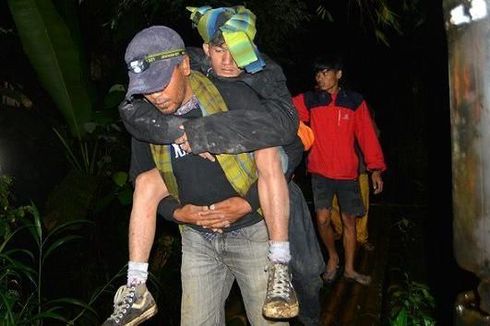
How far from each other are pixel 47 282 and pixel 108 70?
347 cm

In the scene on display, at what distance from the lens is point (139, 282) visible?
265cm

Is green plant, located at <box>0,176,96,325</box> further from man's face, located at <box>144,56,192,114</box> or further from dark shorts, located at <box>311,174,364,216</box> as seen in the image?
dark shorts, located at <box>311,174,364,216</box>

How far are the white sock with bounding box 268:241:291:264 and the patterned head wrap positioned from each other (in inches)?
30.3

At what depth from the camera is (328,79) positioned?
16.6ft

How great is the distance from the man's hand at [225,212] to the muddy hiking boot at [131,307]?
1.39 feet

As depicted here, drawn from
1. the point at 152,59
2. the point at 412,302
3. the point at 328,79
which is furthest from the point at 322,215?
Result: the point at 152,59

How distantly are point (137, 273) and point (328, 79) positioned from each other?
2.96 meters

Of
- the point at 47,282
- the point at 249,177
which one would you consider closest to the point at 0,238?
the point at 47,282

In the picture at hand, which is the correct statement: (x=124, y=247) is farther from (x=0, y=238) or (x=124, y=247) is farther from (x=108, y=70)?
(x=108, y=70)

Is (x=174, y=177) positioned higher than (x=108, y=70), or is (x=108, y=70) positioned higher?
(x=108, y=70)

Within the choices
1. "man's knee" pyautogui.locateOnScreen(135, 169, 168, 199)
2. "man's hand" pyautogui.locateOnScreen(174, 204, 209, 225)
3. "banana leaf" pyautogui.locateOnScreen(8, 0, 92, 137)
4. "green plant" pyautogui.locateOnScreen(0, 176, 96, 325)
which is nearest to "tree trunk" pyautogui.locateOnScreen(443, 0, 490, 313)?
"man's hand" pyautogui.locateOnScreen(174, 204, 209, 225)

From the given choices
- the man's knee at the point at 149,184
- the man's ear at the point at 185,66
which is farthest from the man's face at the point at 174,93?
the man's knee at the point at 149,184

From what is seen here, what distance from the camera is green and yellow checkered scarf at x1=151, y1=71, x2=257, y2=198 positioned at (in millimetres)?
2574

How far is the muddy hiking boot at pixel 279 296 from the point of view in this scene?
2.43m
